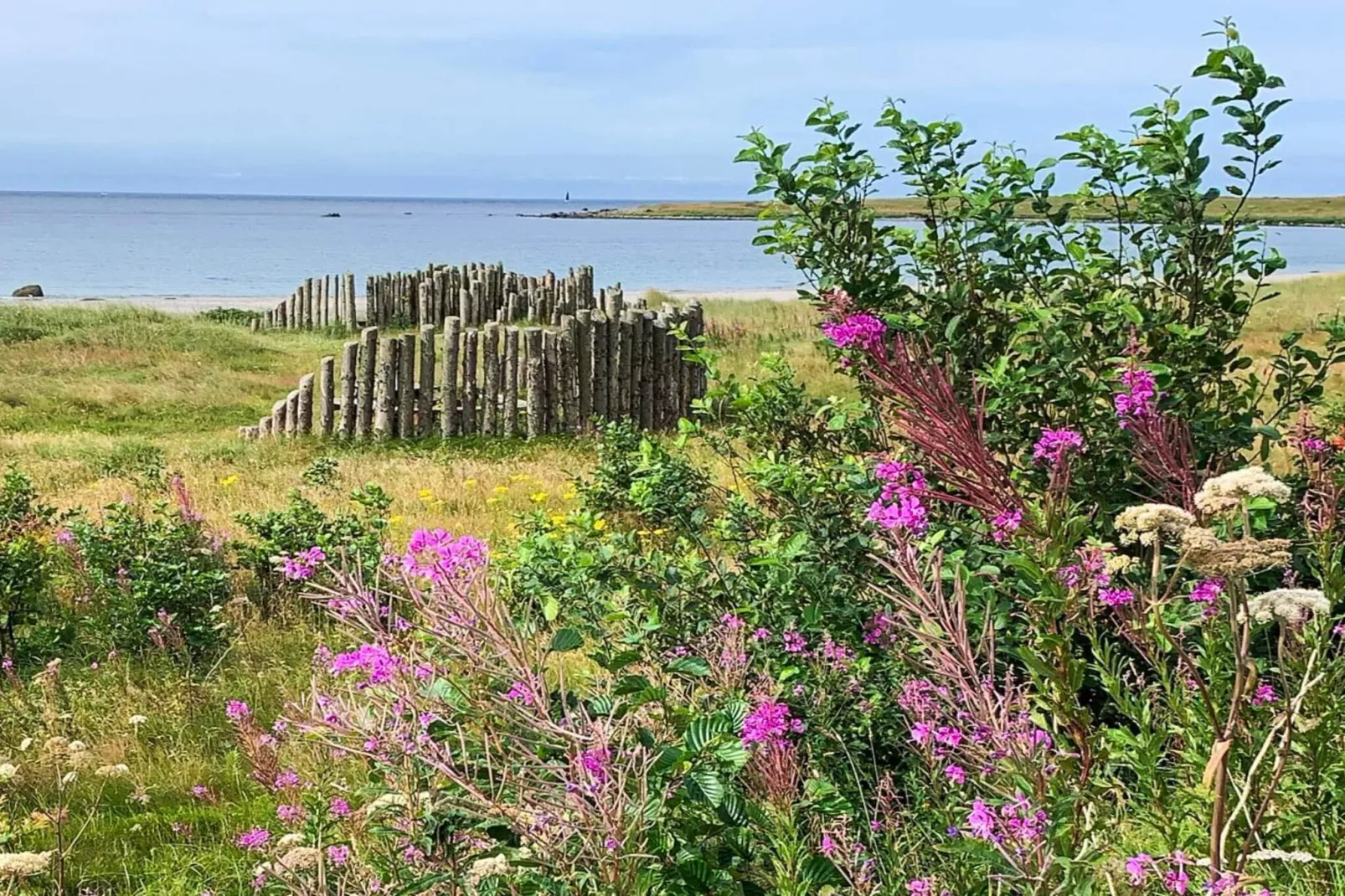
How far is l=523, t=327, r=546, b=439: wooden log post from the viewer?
11102 mm

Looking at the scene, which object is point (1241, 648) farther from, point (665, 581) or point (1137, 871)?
point (665, 581)

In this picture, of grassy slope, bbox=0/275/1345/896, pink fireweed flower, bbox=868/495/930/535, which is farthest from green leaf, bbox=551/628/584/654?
grassy slope, bbox=0/275/1345/896

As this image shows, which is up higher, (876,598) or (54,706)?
(876,598)

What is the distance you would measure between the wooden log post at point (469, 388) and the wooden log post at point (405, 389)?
0.50 meters

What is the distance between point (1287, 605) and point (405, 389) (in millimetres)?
10445

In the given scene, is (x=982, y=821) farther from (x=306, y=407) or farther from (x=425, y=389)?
(x=306, y=407)

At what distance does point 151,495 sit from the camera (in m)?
7.21

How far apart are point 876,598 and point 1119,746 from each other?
71cm

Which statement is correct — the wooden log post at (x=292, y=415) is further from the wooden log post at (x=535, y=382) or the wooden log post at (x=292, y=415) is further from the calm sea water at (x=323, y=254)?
the calm sea water at (x=323, y=254)

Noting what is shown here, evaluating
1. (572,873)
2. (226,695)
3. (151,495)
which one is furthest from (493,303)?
(572,873)

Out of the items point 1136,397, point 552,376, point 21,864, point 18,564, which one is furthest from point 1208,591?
point 552,376

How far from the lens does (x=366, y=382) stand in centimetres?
1123

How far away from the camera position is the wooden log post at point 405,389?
1116cm

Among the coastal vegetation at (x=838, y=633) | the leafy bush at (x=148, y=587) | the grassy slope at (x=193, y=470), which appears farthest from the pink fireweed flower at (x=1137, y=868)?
the leafy bush at (x=148, y=587)
